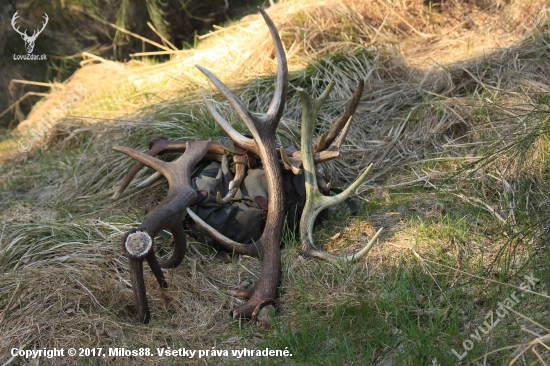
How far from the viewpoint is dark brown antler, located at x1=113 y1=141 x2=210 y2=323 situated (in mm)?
2600

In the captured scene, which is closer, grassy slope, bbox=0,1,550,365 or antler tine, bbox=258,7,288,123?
grassy slope, bbox=0,1,550,365

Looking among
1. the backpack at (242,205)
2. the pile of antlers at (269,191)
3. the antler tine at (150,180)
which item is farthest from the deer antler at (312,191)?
the antler tine at (150,180)

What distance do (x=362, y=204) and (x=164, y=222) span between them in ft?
4.65

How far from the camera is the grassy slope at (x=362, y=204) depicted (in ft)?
8.48

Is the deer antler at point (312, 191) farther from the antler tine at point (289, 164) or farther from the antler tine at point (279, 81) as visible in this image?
the antler tine at point (279, 81)

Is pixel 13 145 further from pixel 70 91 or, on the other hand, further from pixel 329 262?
pixel 329 262

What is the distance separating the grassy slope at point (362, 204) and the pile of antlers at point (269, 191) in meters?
0.11

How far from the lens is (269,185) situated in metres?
3.21

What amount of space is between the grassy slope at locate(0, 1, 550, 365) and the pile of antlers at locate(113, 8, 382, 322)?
0.11 meters

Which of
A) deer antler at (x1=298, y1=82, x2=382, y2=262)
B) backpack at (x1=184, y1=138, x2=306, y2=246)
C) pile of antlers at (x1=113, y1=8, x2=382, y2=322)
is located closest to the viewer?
pile of antlers at (x1=113, y1=8, x2=382, y2=322)

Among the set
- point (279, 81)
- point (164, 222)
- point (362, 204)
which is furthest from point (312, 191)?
point (164, 222)

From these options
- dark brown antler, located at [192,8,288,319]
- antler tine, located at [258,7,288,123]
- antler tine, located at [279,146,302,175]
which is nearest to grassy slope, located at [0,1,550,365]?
dark brown antler, located at [192,8,288,319]

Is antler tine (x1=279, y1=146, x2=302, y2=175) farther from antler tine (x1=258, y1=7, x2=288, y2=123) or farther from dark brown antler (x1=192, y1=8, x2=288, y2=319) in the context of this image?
antler tine (x1=258, y1=7, x2=288, y2=123)

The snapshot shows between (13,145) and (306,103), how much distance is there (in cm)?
428
